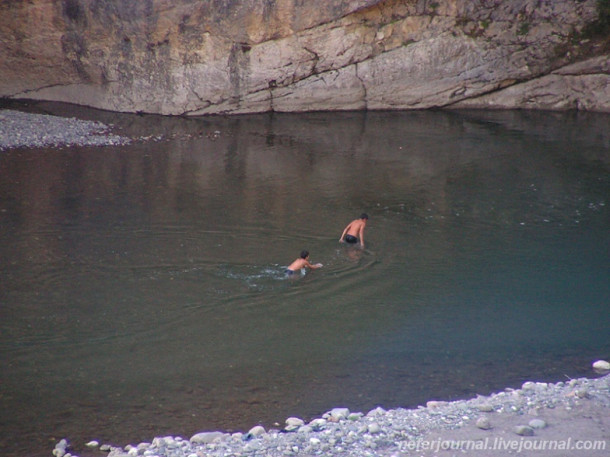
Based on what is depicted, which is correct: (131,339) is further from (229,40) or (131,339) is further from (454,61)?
(454,61)

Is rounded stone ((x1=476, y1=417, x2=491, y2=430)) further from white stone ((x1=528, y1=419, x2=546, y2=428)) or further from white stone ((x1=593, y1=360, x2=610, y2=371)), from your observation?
white stone ((x1=593, y1=360, x2=610, y2=371))

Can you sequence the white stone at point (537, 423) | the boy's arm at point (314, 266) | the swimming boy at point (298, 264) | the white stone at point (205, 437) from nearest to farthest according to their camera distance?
the white stone at point (537, 423)
the white stone at point (205, 437)
the swimming boy at point (298, 264)
the boy's arm at point (314, 266)

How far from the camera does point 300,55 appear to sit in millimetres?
27125

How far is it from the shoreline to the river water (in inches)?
21.0

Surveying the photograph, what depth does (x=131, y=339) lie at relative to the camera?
948 cm

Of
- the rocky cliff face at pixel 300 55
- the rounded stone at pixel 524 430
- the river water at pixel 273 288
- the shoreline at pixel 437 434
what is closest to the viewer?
the shoreline at pixel 437 434

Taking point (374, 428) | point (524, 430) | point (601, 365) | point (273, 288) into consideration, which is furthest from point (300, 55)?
point (524, 430)

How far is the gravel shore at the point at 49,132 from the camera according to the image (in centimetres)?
2111

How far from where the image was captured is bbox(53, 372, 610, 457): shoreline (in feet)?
21.1

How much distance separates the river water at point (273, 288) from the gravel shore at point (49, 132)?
4.26 ft

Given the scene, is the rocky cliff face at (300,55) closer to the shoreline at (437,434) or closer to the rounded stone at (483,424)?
the shoreline at (437,434)

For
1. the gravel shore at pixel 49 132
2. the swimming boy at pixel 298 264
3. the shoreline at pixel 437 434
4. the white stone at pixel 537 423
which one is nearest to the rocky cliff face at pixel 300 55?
the gravel shore at pixel 49 132

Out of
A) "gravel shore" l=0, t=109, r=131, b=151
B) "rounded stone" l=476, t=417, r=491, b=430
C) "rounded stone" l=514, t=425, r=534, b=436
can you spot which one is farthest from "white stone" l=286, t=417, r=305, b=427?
"gravel shore" l=0, t=109, r=131, b=151

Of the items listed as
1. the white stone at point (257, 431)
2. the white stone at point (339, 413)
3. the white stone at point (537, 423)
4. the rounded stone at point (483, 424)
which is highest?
the white stone at point (537, 423)
